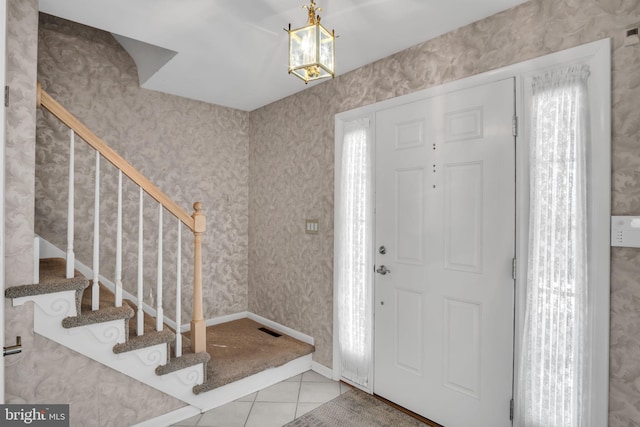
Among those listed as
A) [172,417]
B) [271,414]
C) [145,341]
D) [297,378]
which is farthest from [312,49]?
[297,378]

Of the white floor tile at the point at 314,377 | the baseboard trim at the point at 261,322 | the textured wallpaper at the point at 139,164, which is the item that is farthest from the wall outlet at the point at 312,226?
the white floor tile at the point at 314,377

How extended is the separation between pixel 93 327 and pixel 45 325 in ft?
0.74

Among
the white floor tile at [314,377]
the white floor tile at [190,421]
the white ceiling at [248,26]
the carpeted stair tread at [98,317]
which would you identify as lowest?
the white floor tile at [190,421]

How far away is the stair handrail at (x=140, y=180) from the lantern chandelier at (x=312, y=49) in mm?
1344

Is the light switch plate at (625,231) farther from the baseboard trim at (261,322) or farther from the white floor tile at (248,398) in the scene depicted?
the white floor tile at (248,398)

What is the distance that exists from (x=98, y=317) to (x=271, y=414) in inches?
52.0

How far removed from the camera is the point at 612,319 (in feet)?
5.30

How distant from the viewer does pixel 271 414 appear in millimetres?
2418

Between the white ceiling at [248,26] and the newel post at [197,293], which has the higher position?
the white ceiling at [248,26]

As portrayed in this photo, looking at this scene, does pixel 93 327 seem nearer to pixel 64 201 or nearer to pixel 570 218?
pixel 64 201

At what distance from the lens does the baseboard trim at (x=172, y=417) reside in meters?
2.24

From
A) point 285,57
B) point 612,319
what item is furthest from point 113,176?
point 612,319

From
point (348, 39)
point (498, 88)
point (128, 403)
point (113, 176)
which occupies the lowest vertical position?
point (128, 403)

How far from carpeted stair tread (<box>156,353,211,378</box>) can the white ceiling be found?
7.11 feet
